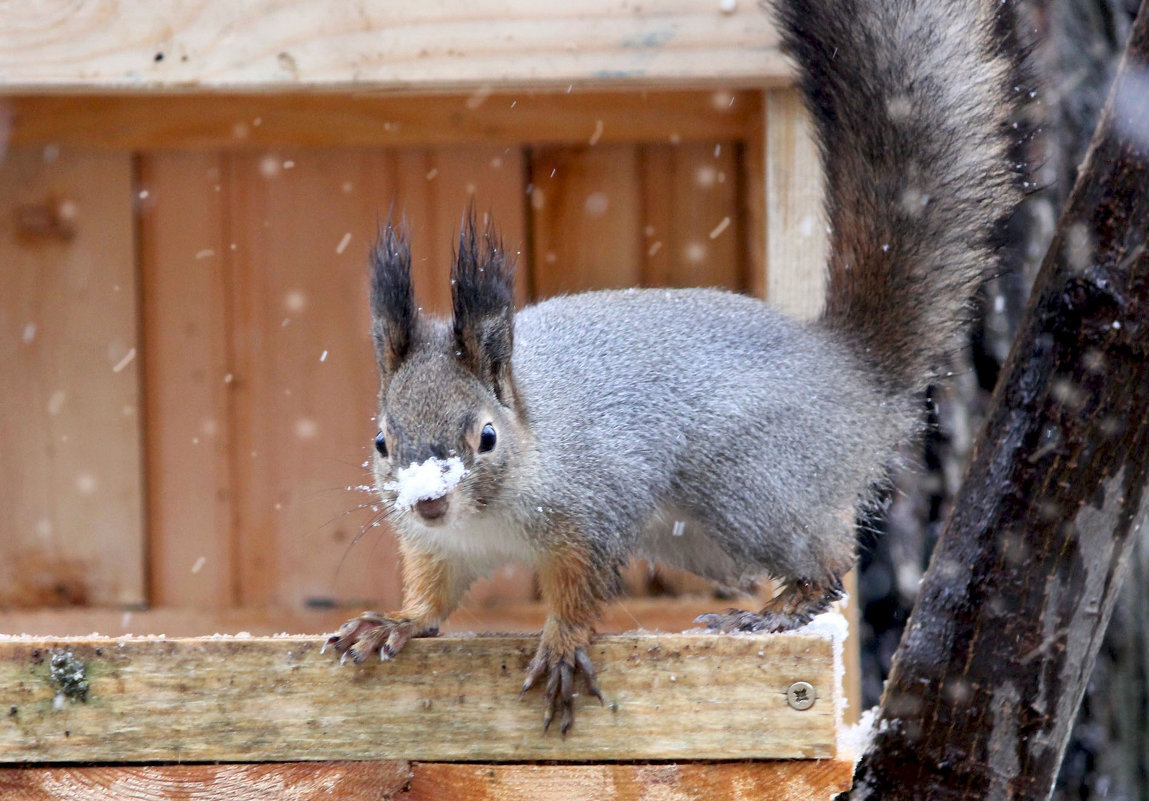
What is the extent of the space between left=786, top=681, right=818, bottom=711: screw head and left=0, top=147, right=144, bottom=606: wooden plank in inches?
66.5

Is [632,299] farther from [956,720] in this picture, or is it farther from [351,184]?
[351,184]

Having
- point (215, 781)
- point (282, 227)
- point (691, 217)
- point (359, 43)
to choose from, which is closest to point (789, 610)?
point (215, 781)

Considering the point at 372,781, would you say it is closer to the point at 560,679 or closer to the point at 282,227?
the point at 560,679

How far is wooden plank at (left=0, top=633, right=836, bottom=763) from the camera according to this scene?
1.37 meters

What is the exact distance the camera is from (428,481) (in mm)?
1354

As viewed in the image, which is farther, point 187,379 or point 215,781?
point 187,379

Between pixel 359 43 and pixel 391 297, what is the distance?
1.79 ft

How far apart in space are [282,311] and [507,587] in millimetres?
717

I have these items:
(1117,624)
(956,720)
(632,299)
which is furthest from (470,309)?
(1117,624)

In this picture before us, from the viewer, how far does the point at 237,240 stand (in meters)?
2.70

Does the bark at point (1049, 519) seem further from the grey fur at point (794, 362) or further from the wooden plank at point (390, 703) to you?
the wooden plank at point (390, 703)

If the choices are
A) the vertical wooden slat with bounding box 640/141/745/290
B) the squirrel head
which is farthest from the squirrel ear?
the vertical wooden slat with bounding box 640/141/745/290

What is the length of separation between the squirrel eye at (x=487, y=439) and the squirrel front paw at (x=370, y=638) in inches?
8.6

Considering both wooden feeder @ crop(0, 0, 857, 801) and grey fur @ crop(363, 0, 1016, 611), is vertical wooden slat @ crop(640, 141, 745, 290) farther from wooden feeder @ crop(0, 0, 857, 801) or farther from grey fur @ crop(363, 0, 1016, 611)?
grey fur @ crop(363, 0, 1016, 611)
